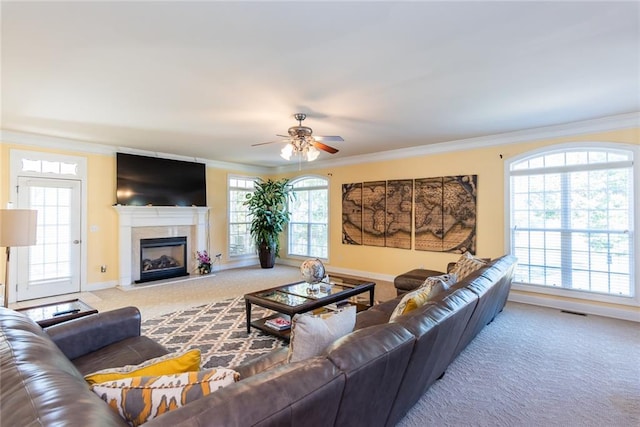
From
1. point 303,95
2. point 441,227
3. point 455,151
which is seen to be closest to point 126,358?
point 303,95

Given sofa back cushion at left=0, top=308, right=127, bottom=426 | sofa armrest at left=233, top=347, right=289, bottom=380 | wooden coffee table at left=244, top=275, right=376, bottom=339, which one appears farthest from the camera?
wooden coffee table at left=244, top=275, right=376, bottom=339

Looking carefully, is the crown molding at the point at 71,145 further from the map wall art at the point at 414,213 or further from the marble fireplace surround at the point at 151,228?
the map wall art at the point at 414,213

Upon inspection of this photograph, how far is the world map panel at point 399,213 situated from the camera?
19.6 ft

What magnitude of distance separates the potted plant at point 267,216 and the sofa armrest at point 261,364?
223 inches

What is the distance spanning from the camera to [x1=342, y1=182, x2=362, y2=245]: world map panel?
670cm

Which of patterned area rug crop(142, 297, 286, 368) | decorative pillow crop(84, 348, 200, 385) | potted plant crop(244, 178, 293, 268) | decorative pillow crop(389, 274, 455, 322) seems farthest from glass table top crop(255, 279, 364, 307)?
potted plant crop(244, 178, 293, 268)

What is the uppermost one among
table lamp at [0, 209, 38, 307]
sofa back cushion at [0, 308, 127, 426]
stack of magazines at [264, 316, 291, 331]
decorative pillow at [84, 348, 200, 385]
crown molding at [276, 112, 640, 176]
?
crown molding at [276, 112, 640, 176]

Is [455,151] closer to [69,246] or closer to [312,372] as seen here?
[312,372]

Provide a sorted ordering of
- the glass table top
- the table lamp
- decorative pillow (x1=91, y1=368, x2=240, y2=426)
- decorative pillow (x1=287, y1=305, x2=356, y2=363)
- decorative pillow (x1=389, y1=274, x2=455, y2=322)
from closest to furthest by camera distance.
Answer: decorative pillow (x1=91, y1=368, x2=240, y2=426) → decorative pillow (x1=287, y1=305, x2=356, y2=363) → decorative pillow (x1=389, y1=274, x2=455, y2=322) → the table lamp → the glass table top

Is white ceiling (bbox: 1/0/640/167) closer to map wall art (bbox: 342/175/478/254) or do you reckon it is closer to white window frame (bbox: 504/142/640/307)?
white window frame (bbox: 504/142/640/307)

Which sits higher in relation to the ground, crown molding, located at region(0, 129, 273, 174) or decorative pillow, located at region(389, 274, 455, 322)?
crown molding, located at region(0, 129, 273, 174)

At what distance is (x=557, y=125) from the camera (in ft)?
14.4

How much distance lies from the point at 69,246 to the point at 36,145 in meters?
1.69

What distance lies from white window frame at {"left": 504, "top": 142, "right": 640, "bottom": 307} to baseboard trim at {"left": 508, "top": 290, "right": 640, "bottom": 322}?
0.06 m
